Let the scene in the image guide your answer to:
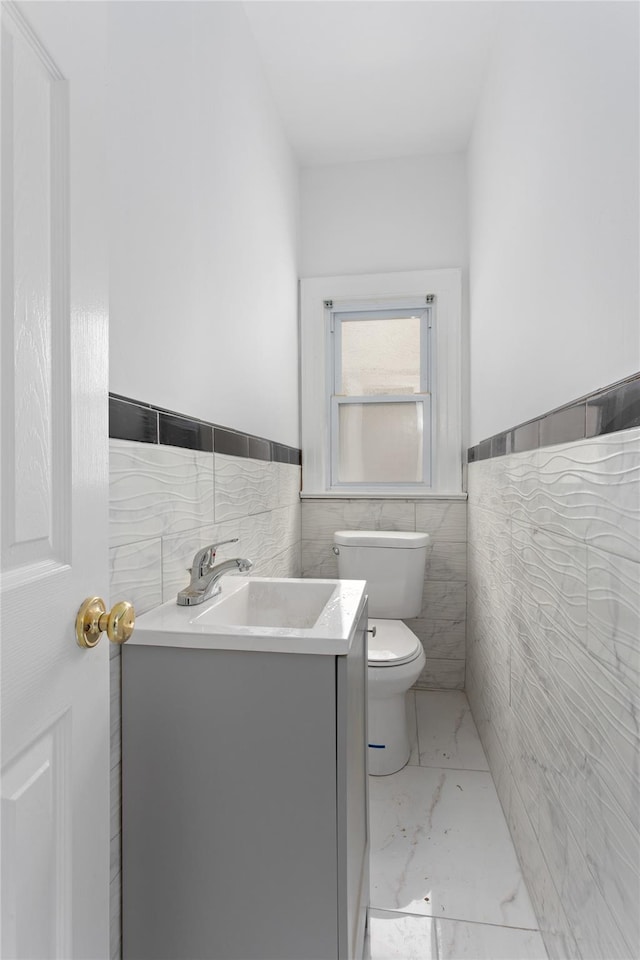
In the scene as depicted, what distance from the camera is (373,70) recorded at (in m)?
2.03

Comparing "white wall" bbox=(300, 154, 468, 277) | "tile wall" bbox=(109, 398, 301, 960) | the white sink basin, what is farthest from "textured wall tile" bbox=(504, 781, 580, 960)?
"white wall" bbox=(300, 154, 468, 277)

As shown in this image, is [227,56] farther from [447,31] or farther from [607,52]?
[607,52]

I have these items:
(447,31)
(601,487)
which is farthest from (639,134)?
(447,31)

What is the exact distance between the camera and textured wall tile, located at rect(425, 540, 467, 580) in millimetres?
2504

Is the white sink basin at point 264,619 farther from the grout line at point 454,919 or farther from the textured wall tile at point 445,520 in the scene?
the textured wall tile at point 445,520

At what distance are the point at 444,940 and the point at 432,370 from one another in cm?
213

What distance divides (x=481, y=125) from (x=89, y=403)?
7.35ft

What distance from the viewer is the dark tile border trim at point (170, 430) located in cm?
94

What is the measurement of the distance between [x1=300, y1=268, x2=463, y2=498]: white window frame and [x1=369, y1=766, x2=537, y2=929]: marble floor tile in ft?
4.03

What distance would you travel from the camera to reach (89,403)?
62 cm

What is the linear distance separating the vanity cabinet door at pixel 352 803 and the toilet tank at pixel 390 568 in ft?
3.49

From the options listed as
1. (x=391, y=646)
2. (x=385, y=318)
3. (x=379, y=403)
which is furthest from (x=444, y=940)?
(x=385, y=318)

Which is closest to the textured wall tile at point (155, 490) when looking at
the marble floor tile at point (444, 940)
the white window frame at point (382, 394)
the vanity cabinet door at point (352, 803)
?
the vanity cabinet door at point (352, 803)

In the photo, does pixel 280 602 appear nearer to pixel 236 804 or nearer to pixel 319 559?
pixel 236 804
